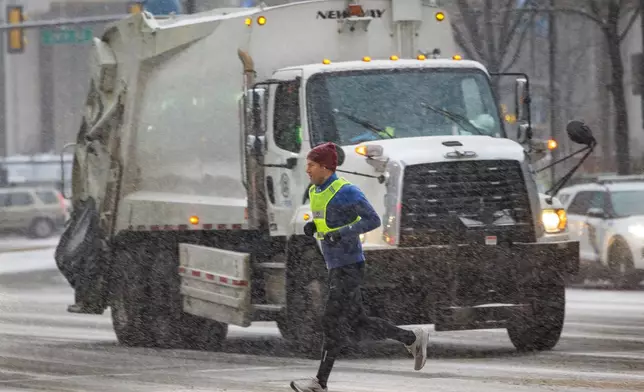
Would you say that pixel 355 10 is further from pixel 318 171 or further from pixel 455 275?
pixel 318 171

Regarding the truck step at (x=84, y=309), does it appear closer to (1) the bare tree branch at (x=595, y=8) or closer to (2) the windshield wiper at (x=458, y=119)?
(2) the windshield wiper at (x=458, y=119)

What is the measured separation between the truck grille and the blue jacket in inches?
102

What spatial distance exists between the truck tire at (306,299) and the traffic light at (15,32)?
2484 cm

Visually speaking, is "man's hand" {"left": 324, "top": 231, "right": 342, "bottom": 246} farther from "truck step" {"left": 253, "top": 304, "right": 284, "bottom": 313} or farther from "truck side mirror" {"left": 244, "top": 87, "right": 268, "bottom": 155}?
"truck side mirror" {"left": 244, "top": 87, "right": 268, "bottom": 155}

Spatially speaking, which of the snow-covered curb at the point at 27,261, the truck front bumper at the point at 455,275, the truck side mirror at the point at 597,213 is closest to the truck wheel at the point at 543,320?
the truck front bumper at the point at 455,275

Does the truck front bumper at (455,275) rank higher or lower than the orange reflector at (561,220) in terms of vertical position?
lower

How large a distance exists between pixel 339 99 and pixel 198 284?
98.6 inches

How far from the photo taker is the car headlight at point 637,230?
2374 cm

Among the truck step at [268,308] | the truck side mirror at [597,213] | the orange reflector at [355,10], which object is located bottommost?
the truck side mirror at [597,213]

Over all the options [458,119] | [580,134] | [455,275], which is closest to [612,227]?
[458,119]

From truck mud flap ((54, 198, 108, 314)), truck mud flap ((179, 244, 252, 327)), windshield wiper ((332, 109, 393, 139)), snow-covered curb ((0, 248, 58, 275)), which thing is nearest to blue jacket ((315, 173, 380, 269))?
windshield wiper ((332, 109, 393, 139))

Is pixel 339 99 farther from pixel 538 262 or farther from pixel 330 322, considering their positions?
pixel 330 322

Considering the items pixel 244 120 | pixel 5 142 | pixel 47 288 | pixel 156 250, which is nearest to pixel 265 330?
pixel 156 250

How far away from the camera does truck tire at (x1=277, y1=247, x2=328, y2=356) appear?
44.2 feet
